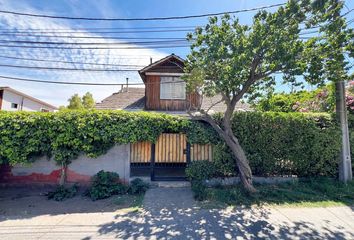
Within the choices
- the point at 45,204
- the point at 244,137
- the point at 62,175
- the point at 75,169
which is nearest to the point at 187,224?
the point at 244,137

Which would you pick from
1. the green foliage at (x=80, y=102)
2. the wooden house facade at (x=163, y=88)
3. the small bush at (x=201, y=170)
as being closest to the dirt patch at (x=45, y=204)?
the small bush at (x=201, y=170)

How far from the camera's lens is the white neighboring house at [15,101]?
17.9m

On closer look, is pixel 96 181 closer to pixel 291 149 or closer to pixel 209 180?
pixel 209 180

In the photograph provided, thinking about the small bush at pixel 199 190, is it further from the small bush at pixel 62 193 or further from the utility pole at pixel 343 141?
the utility pole at pixel 343 141

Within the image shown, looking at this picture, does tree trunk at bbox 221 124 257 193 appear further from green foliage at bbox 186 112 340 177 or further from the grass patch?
green foliage at bbox 186 112 340 177

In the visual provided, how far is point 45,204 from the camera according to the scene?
5480mm

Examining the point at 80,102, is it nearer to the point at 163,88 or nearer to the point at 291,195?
the point at 163,88

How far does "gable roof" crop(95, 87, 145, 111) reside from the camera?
12.9 m

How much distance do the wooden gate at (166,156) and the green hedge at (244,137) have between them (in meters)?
0.47

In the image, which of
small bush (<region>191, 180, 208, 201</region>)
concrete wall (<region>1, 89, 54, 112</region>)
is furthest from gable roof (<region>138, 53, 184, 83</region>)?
A: concrete wall (<region>1, 89, 54, 112</region>)

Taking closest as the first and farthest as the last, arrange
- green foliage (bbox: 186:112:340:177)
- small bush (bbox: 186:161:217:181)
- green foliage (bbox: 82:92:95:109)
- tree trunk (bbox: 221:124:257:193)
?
1. tree trunk (bbox: 221:124:257:193)
2. small bush (bbox: 186:161:217:181)
3. green foliage (bbox: 186:112:340:177)
4. green foliage (bbox: 82:92:95:109)

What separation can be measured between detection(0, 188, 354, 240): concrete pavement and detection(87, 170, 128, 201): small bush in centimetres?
113

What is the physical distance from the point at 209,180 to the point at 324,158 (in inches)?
173

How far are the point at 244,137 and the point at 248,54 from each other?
311cm
